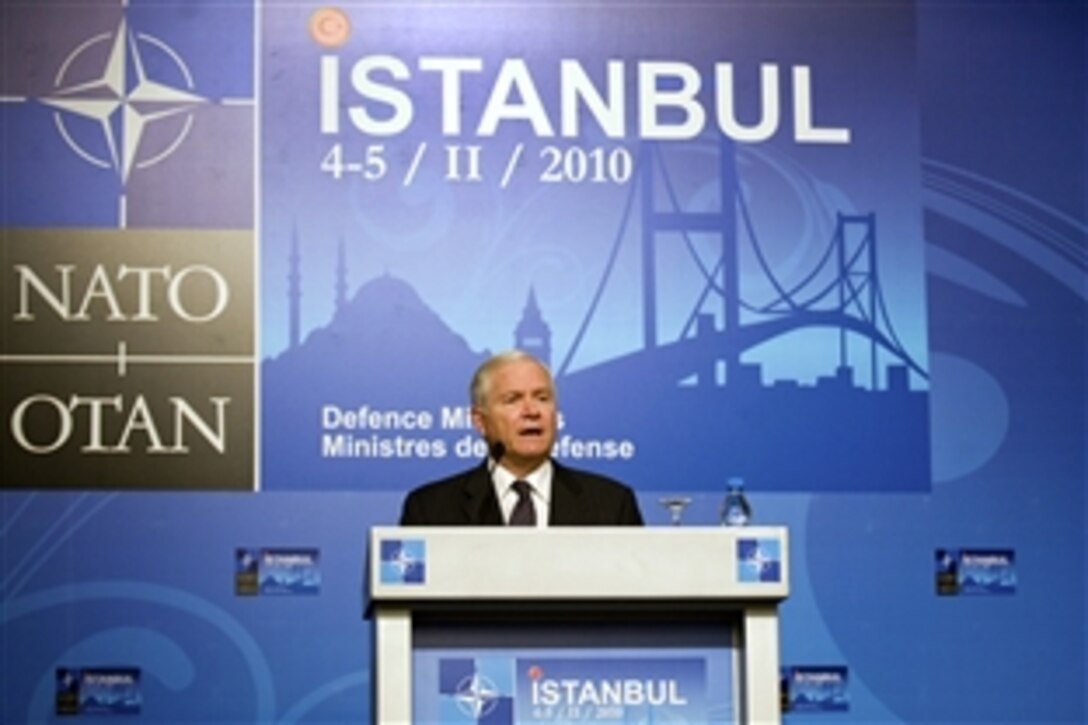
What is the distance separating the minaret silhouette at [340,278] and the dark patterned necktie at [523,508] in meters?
1.60

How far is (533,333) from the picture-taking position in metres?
6.10

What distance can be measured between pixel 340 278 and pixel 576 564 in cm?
268

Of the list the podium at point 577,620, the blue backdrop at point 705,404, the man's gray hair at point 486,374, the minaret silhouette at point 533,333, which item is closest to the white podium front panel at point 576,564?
the podium at point 577,620

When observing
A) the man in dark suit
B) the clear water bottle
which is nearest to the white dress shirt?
the man in dark suit

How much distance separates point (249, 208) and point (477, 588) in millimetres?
2810

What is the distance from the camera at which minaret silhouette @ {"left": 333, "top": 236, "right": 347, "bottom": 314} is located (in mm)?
6043

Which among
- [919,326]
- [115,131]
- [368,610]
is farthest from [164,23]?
[368,610]

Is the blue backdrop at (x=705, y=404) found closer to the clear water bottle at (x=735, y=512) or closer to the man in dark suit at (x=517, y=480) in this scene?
the man in dark suit at (x=517, y=480)

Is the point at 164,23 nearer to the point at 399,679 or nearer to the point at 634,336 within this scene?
the point at 634,336

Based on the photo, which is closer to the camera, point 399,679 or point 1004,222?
point 399,679

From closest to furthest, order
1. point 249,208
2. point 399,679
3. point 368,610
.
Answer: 1. point 399,679
2. point 368,610
3. point 249,208

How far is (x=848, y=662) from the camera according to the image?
609 centimetres

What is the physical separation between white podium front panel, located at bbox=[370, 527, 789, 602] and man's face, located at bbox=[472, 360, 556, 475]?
103 cm

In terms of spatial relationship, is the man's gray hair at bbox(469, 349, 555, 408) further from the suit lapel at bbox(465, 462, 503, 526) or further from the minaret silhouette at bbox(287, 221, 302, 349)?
the minaret silhouette at bbox(287, 221, 302, 349)
